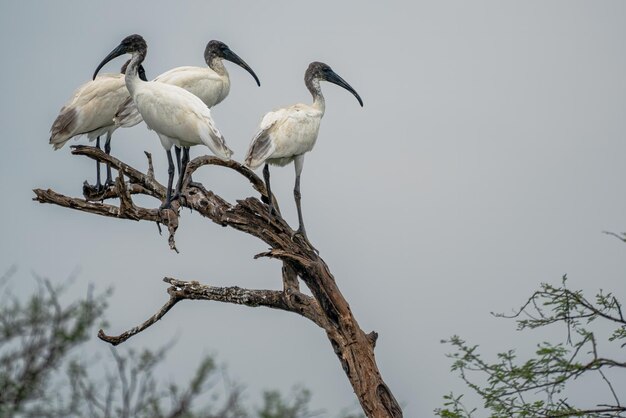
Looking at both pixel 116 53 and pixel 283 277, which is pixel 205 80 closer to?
pixel 116 53

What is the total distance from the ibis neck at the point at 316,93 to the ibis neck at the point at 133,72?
5.88 feet

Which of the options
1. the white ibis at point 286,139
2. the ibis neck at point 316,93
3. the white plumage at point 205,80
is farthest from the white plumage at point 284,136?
the white plumage at point 205,80

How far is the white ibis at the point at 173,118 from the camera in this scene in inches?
477

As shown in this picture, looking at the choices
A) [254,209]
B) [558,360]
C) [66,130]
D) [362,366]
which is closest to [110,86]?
→ [66,130]

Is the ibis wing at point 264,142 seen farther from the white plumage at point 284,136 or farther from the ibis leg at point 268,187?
the ibis leg at point 268,187

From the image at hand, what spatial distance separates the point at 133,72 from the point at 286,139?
1.39 m

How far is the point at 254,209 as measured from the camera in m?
11.8

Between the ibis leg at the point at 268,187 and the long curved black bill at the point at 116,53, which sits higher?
the long curved black bill at the point at 116,53

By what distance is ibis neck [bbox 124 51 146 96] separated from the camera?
12.7 m

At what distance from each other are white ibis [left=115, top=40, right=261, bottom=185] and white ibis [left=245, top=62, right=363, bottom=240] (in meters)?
0.99

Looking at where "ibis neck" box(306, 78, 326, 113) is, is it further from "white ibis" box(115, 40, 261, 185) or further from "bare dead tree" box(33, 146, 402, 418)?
A: "bare dead tree" box(33, 146, 402, 418)

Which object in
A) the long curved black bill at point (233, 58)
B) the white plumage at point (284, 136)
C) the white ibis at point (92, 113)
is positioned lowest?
the white plumage at point (284, 136)

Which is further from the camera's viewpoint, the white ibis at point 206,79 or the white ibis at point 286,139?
the white ibis at point 206,79

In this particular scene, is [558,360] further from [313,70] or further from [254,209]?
[313,70]
